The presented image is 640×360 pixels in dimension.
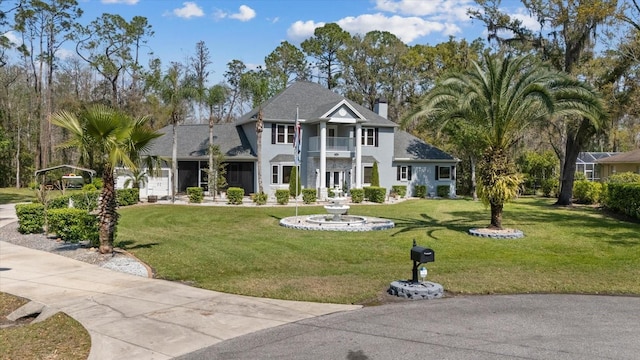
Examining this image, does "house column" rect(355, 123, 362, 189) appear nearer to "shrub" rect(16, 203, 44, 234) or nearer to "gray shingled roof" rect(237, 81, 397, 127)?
"gray shingled roof" rect(237, 81, 397, 127)

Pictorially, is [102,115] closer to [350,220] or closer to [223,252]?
[223,252]

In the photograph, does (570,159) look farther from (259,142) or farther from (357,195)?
(259,142)

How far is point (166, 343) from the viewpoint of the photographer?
650cm

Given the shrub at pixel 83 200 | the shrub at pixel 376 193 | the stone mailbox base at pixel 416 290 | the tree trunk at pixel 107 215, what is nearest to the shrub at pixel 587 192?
the shrub at pixel 376 193

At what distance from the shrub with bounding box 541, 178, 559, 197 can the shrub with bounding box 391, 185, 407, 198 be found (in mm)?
12149

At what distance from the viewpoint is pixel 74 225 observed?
587 inches

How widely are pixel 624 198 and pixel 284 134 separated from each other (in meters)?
20.7

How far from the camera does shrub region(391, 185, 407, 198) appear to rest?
3559 cm

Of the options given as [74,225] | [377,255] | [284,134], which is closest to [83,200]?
[74,225]

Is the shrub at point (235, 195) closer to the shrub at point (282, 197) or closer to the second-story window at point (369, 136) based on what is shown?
the shrub at point (282, 197)

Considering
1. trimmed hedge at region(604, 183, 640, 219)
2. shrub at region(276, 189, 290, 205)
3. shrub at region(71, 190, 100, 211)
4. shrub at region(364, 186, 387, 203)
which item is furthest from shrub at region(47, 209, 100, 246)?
trimmed hedge at region(604, 183, 640, 219)

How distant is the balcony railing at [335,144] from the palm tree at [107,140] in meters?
21.4

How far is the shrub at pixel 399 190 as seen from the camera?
35594mm

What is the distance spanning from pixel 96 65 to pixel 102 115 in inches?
1560
